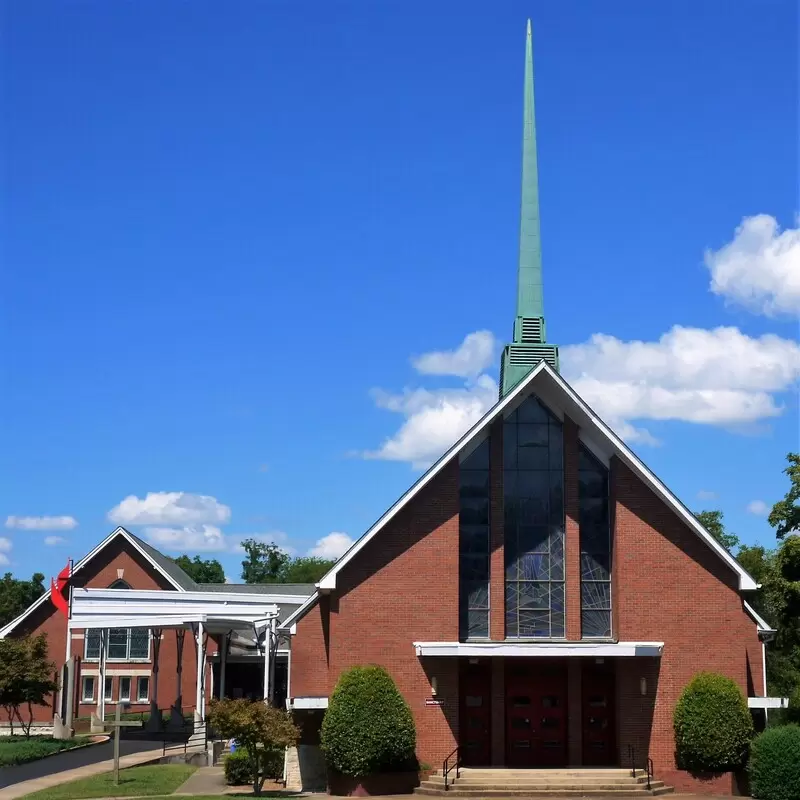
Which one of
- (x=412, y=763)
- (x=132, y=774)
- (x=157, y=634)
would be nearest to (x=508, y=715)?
(x=412, y=763)

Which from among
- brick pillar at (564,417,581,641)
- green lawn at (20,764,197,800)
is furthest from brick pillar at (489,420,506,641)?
green lawn at (20,764,197,800)

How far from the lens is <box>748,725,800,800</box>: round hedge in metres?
27.2

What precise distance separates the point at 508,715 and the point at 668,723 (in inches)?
167

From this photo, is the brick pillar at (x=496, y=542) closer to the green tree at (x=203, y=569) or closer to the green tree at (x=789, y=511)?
the green tree at (x=789, y=511)

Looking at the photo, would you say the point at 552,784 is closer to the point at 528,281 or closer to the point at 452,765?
the point at 452,765

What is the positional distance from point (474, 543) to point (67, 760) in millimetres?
15872

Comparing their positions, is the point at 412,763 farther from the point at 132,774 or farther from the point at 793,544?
the point at 793,544

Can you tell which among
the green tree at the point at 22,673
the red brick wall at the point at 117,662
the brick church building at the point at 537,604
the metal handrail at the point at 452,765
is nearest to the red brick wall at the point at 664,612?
the brick church building at the point at 537,604

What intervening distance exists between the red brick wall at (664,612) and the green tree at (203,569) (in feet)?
284

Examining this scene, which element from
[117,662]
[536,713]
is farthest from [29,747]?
[117,662]

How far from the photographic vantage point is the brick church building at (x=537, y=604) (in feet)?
100

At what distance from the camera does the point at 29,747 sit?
125ft

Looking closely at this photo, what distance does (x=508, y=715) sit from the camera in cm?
3136

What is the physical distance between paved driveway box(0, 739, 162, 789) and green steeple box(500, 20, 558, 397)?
17.7 m
